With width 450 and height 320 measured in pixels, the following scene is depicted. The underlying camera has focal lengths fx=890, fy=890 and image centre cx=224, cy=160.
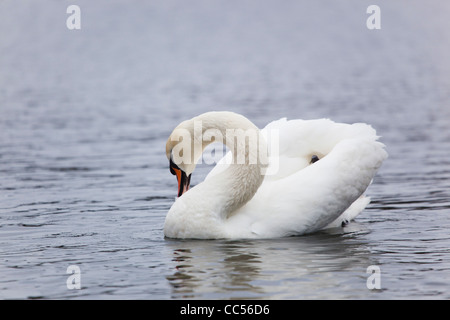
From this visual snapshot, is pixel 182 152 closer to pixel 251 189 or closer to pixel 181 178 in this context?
pixel 181 178

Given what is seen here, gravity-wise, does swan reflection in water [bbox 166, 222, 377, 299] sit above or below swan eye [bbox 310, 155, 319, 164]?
below

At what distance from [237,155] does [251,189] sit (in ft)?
1.45

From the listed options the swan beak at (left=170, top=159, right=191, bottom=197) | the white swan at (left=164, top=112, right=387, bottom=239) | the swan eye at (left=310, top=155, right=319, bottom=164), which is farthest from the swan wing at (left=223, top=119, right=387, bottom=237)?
the swan beak at (left=170, top=159, right=191, bottom=197)

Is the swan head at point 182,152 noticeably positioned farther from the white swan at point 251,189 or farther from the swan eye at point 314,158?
the swan eye at point 314,158

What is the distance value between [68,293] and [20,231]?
3.02 metres

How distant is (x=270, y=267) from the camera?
906 centimetres

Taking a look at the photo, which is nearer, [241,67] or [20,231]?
[20,231]

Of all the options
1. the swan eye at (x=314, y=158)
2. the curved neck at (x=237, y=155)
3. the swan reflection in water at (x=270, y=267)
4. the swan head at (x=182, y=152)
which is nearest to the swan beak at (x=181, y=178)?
the swan head at (x=182, y=152)

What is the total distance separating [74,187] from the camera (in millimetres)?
14484

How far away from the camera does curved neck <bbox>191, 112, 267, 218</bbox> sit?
33.6 ft

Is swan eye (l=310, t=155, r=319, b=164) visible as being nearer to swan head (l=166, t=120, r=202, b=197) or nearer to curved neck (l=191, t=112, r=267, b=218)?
curved neck (l=191, t=112, r=267, b=218)
